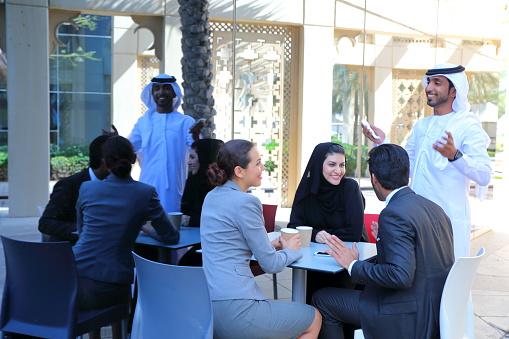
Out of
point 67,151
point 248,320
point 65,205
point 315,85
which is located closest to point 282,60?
point 315,85

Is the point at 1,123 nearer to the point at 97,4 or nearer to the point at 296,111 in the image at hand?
the point at 97,4

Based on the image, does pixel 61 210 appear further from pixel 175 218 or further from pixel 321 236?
pixel 321 236

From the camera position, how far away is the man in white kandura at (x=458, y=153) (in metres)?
3.55

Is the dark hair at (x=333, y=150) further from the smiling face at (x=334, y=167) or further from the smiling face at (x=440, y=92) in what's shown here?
the smiling face at (x=440, y=92)

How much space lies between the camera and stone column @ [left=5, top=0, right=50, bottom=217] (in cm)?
837

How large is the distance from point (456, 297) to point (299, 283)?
86cm

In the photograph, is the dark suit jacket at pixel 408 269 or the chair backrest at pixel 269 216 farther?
the chair backrest at pixel 269 216

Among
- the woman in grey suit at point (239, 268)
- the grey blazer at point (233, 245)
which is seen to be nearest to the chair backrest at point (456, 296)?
the woman in grey suit at point (239, 268)

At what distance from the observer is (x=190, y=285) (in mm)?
2363

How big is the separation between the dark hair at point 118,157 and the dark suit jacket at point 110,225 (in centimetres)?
5

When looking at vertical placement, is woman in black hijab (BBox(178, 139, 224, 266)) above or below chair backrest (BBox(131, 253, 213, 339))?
above

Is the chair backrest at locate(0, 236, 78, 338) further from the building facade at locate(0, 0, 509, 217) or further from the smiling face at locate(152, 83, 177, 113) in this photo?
the building facade at locate(0, 0, 509, 217)

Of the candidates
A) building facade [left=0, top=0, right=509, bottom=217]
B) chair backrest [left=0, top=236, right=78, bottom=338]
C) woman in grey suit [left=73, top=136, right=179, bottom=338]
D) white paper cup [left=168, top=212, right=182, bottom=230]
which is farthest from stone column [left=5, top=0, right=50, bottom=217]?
chair backrest [left=0, top=236, right=78, bottom=338]

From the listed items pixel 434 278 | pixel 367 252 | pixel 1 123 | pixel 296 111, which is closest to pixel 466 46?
pixel 296 111
